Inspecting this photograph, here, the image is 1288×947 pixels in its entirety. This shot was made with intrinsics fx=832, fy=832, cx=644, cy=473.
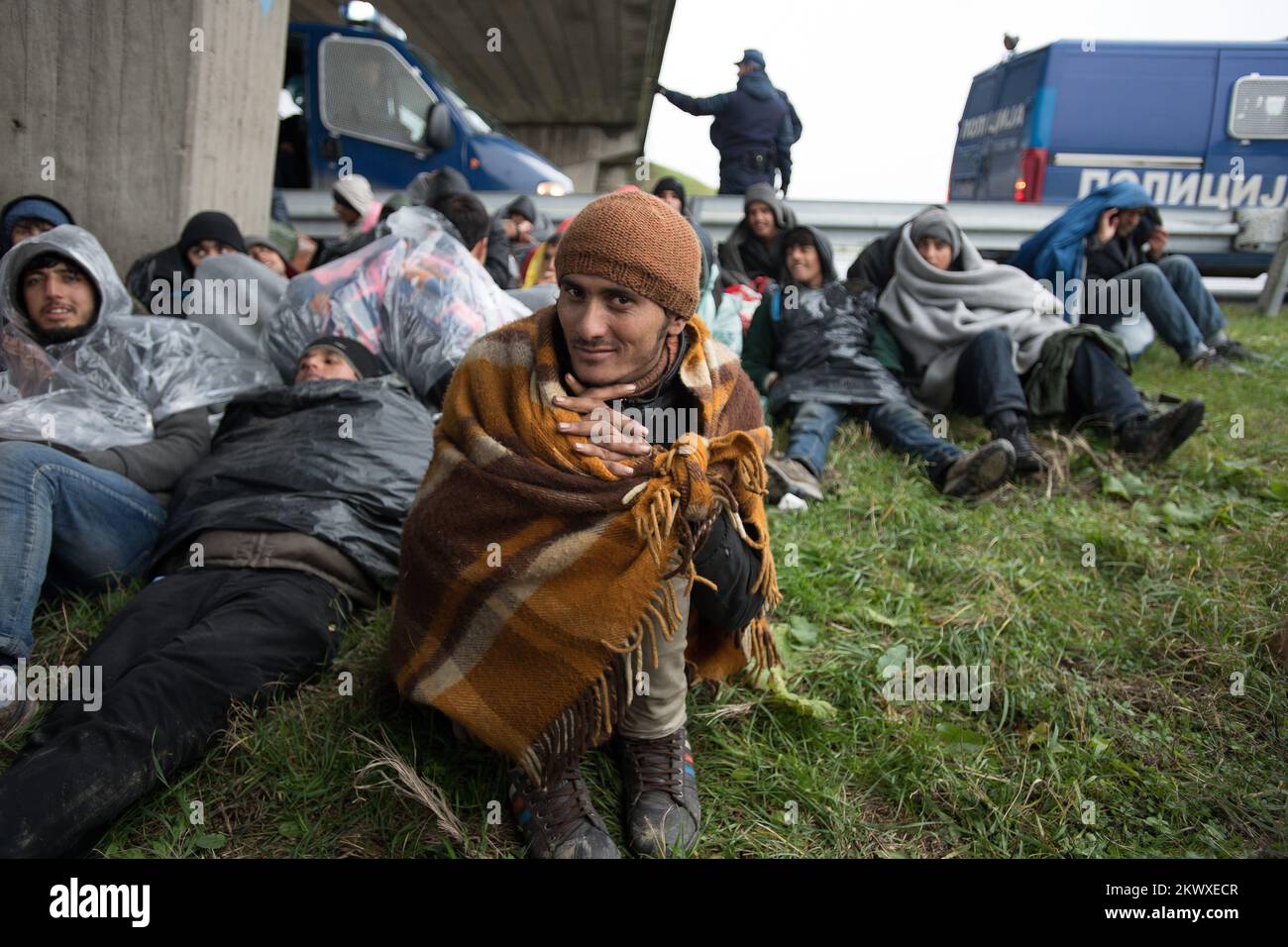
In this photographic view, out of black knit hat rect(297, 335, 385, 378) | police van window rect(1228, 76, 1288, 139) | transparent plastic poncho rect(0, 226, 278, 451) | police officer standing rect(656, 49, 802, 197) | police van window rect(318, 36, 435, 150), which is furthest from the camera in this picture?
police van window rect(318, 36, 435, 150)

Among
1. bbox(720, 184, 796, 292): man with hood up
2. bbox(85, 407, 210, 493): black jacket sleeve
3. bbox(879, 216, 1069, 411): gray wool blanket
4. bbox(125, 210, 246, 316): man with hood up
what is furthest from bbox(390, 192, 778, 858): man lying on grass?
bbox(720, 184, 796, 292): man with hood up

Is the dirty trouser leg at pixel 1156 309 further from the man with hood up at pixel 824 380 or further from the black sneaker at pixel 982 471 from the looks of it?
the black sneaker at pixel 982 471

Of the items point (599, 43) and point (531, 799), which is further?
point (599, 43)

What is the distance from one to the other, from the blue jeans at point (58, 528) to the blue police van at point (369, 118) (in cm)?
530

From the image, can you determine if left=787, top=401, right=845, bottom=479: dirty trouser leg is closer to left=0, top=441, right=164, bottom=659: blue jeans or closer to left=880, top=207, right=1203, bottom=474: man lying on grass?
left=880, top=207, right=1203, bottom=474: man lying on grass

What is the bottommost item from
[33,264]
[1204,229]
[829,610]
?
[829,610]

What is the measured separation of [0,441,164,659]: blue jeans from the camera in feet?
6.37

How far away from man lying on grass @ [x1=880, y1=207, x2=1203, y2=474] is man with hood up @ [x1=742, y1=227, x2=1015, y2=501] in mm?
215

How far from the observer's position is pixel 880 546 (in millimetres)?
2764

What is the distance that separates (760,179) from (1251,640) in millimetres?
5538

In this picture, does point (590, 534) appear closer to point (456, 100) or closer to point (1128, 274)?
point (1128, 274)

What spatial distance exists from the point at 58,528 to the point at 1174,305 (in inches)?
209

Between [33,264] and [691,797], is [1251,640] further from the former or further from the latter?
[33,264]

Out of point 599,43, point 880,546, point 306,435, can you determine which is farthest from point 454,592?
point 599,43
